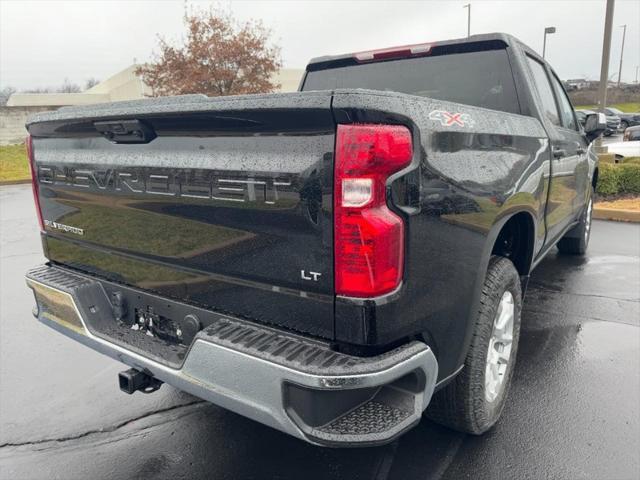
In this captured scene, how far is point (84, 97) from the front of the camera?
44.9 meters

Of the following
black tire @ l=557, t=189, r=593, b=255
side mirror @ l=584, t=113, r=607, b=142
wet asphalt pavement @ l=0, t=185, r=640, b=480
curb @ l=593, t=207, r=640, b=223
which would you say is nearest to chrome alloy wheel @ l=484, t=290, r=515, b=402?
wet asphalt pavement @ l=0, t=185, r=640, b=480

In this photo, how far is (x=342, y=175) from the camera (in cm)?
170

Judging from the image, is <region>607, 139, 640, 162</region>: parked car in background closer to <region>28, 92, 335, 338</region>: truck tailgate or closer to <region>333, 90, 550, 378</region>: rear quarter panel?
<region>333, 90, 550, 378</region>: rear quarter panel

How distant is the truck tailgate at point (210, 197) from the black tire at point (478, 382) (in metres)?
0.88

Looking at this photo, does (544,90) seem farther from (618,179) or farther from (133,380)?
(618,179)

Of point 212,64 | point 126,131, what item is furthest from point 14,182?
point 126,131

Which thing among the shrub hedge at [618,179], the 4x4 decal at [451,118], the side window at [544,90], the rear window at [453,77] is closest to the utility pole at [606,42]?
the shrub hedge at [618,179]

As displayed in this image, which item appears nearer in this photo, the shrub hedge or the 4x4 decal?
the 4x4 decal

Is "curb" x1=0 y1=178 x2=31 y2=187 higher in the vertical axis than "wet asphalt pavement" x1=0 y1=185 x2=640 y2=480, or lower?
lower

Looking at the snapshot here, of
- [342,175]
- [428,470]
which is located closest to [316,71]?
[342,175]

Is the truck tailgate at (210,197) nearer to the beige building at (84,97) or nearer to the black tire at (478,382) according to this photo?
the black tire at (478,382)

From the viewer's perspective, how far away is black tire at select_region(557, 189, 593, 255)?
5.92 m

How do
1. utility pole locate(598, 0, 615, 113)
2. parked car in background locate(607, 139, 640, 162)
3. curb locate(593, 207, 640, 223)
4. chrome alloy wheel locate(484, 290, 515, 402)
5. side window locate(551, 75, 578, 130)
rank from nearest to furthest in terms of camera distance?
chrome alloy wheel locate(484, 290, 515, 402) → side window locate(551, 75, 578, 130) → curb locate(593, 207, 640, 223) → utility pole locate(598, 0, 615, 113) → parked car in background locate(607, 139, 640, 162)

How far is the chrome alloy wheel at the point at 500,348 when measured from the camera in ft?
8.59
